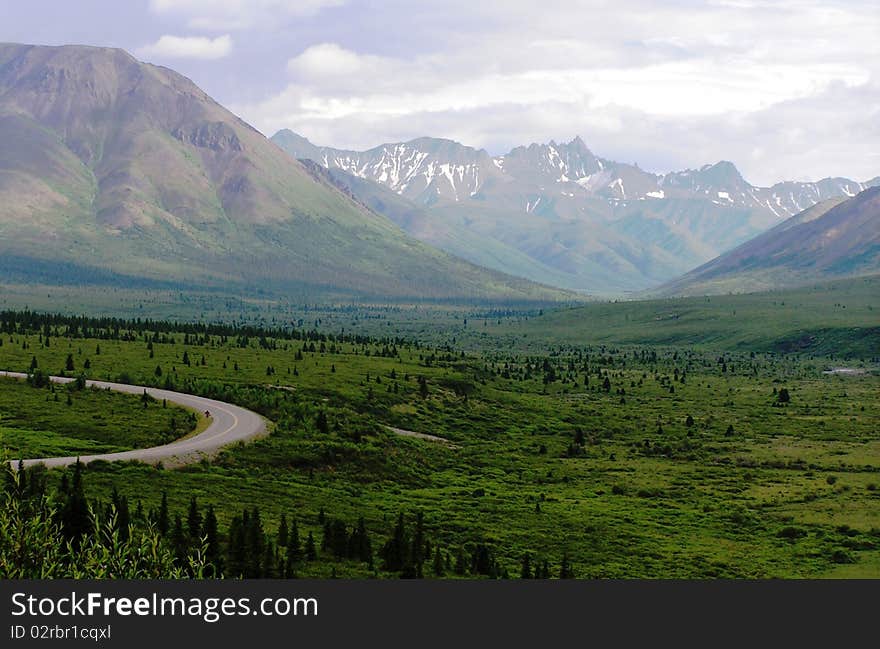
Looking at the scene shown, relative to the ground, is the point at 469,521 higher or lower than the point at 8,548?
lower

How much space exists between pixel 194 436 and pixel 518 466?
37310 millimetres

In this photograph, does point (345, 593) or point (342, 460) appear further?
point (342, 460)

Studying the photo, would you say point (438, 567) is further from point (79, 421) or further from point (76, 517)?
point (79, 421)

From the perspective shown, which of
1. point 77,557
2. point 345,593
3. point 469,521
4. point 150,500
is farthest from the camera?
point 469,521

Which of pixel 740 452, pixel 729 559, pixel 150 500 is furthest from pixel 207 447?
pixel 740 452

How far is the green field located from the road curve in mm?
2149

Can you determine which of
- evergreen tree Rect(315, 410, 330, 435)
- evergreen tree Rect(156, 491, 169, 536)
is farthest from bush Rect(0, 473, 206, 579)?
evergreen tree Rect(315, 410, 330, 435)

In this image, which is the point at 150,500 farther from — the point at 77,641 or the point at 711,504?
the point at 711,504

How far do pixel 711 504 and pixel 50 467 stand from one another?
2251 inches

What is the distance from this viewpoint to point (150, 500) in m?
71.1

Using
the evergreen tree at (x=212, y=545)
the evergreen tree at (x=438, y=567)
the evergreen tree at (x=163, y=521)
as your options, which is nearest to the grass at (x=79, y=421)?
the evergreen tree at (x=163, y=521)

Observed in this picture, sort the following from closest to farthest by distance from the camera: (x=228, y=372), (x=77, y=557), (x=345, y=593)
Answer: (x=345, y=593) < (x=77, y=557) < (x=228, y=372)

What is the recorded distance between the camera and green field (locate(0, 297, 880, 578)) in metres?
76.7

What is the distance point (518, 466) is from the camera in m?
120
